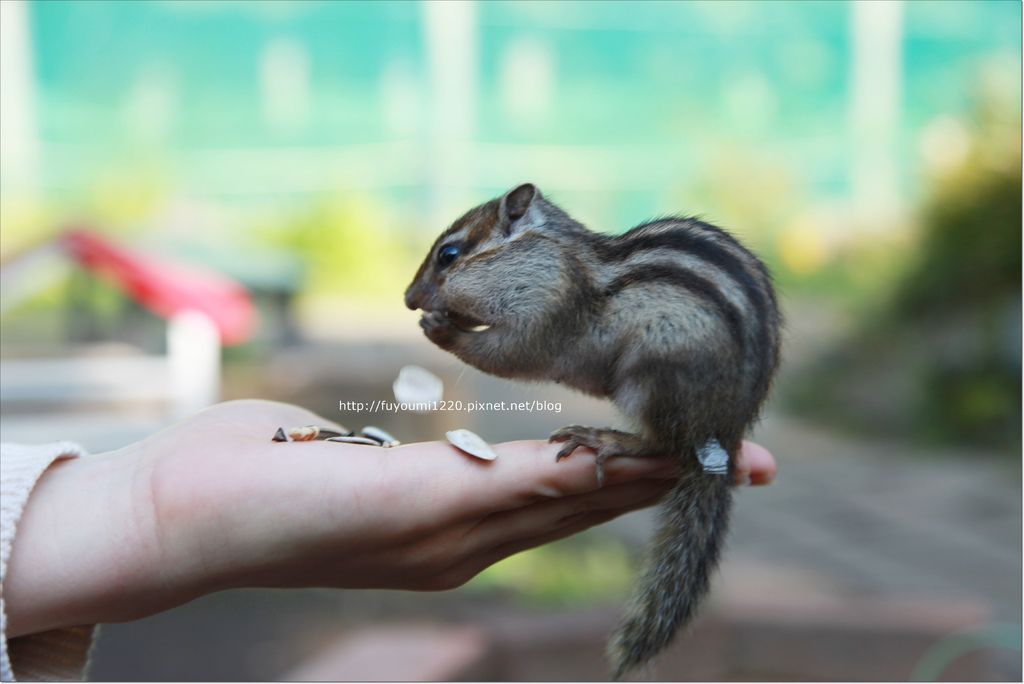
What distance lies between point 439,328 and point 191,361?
2484 millimetres

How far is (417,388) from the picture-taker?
113cm

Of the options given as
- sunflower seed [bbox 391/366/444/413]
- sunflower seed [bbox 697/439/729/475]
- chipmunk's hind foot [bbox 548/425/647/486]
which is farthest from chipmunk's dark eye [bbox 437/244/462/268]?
sunflower seed [bbox 697/439/729/475]

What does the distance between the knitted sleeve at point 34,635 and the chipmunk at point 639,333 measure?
0.44 m

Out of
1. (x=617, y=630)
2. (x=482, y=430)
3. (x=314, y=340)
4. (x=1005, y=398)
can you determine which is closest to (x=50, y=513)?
(x=617, y=630)

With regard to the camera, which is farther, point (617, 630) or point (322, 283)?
point (322, 283)

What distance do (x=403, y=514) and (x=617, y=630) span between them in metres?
0.27

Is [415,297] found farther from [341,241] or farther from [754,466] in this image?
[341,241]

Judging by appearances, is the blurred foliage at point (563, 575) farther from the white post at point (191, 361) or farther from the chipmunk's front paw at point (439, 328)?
the chipmunk's front paw at point (439, 328)

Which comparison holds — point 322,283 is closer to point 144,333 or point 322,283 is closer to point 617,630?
point 144,333

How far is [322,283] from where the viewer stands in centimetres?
434

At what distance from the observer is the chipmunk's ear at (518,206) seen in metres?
1.25

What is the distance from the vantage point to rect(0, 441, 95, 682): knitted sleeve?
3.52 ft

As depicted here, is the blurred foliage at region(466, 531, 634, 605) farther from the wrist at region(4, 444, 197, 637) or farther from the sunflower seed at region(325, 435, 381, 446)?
the wrist at region(4, 444, 197, 637)

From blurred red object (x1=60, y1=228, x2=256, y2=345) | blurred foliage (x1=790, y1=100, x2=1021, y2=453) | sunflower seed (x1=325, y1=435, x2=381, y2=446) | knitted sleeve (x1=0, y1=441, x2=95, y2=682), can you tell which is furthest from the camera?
blurred foliage (x1=790, y1=100, x2=1021, y2=453)
